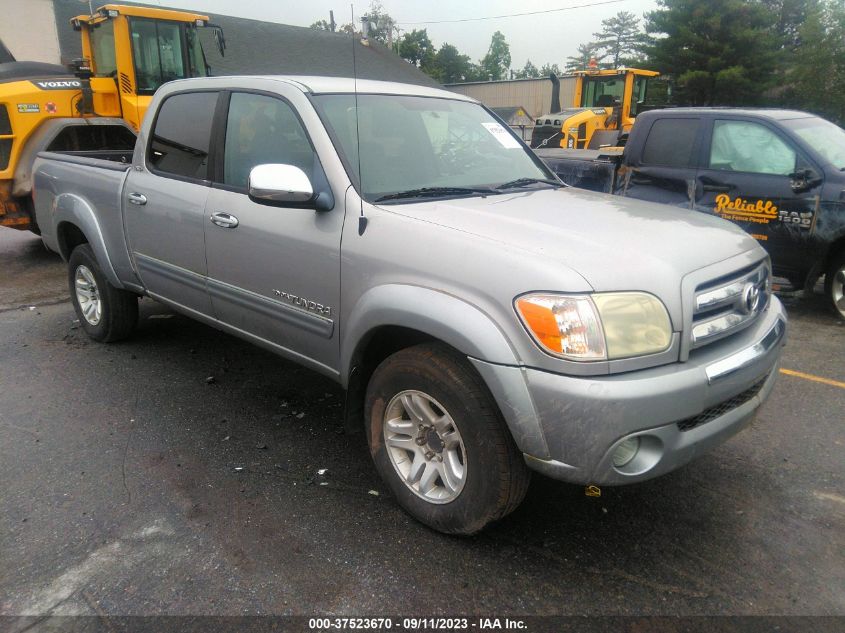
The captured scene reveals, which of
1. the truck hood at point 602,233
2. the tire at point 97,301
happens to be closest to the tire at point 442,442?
the truck hood at point 602,233

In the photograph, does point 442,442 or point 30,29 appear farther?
point 30,29

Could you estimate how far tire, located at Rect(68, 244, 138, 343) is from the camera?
500cm

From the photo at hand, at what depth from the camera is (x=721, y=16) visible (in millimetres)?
34719

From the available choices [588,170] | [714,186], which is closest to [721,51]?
[588,170]

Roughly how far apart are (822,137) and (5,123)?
30.8 ft

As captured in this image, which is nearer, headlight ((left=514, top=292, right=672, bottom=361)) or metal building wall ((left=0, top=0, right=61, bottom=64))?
headlight ((left=514, top=292, right=672, bottom=361))

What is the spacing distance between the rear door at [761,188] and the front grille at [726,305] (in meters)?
3.56

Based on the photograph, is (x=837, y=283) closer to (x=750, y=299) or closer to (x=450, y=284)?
(x=750, y=299)

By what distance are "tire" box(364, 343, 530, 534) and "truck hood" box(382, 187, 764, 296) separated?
55cm

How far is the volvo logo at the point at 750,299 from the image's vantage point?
2760 millimetres

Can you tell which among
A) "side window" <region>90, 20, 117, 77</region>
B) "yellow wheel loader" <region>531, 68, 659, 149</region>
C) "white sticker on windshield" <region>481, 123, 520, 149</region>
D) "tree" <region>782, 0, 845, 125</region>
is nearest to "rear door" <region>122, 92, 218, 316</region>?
"white sticker on windshield" <region>481, 123, 520, 149</region>

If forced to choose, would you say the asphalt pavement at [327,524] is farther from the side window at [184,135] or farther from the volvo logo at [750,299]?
the side window at [184,135]

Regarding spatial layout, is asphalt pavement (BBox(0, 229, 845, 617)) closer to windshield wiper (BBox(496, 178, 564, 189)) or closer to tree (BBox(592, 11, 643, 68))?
windshield wiper (BBox(496, 178, 564, 189))

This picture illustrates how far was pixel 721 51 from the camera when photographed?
35.0 meters
